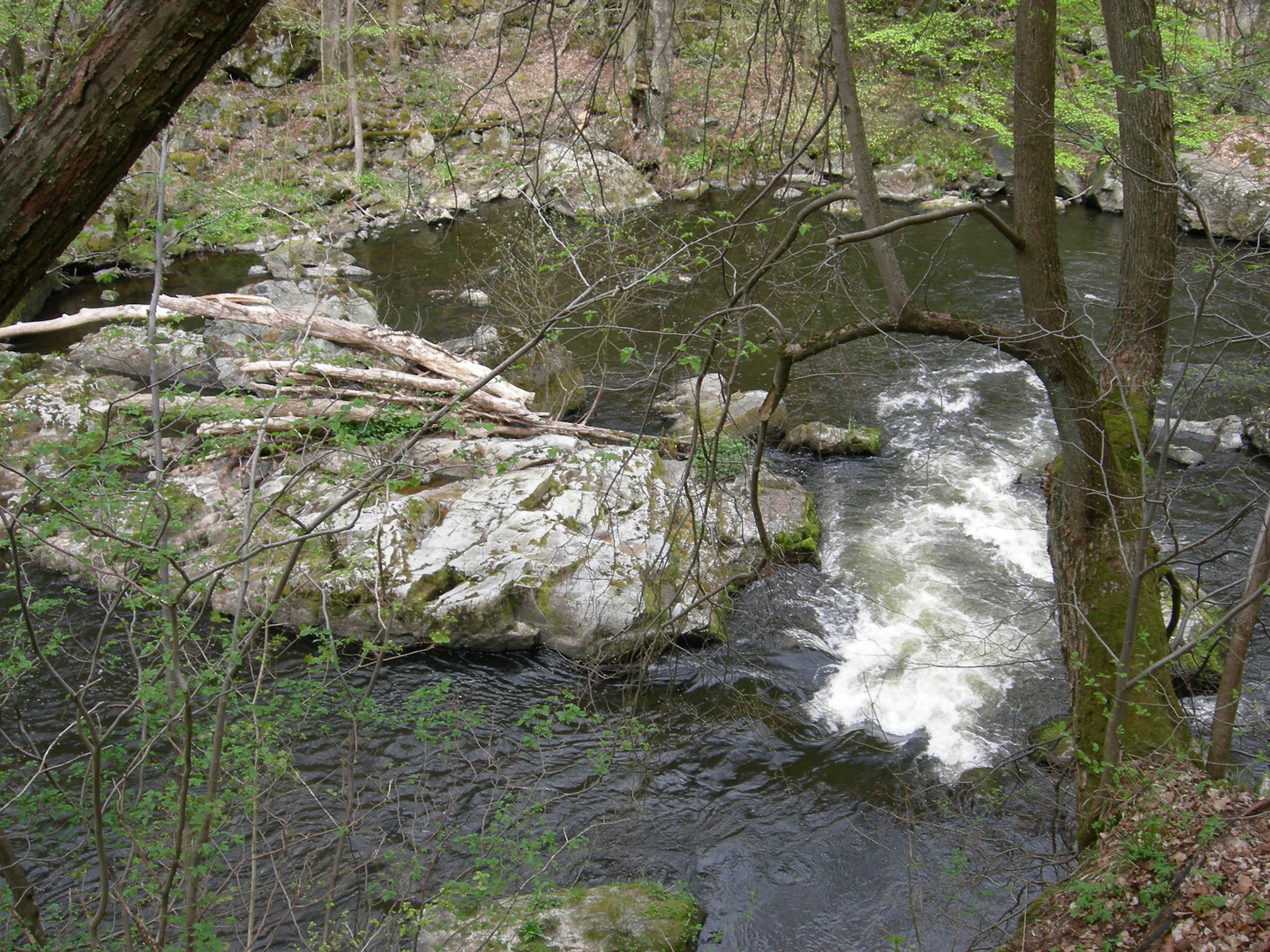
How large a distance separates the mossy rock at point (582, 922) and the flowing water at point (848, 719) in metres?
0.32

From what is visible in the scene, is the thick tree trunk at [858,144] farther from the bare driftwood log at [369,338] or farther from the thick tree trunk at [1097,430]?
the bare driftwood log at [369,338]

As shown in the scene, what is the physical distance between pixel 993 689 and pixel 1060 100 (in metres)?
5.67

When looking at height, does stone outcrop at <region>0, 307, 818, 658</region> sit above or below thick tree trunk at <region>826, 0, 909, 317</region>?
below

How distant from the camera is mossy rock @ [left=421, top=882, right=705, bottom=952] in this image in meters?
4.06

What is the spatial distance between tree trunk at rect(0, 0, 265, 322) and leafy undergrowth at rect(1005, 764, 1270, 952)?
4331mm

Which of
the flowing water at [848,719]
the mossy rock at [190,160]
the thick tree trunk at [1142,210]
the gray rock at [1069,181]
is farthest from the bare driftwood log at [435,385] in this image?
the gray rock at [1069,181]

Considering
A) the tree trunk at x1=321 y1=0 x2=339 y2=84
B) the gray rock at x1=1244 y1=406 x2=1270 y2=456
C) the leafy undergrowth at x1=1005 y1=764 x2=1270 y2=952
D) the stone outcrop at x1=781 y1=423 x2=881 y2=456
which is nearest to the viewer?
the leafy undergrowth at x1=1005 y1=764 x2=1270 y2=952

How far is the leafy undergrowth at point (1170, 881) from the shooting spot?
336cm

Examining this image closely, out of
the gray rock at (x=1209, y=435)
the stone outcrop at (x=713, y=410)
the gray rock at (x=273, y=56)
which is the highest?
the gray rock at (x=273, y=56)

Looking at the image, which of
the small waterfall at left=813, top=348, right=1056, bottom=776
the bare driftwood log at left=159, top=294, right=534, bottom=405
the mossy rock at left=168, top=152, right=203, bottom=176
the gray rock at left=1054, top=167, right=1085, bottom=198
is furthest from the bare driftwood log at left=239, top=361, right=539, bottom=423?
the gray rock at left=1054, top=167, right=1085, bottom=198

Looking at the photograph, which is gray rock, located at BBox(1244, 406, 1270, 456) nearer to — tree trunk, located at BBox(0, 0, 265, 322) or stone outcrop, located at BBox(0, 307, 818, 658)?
stone outcrop, located at BBox(0, 307, 818, 658)

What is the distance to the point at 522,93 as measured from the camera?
19391 millimetres

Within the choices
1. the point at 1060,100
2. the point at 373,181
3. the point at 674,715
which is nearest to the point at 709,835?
the point at 674,715

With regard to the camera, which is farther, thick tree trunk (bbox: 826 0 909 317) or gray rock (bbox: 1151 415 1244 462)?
gray rock (bbox: 1151 415 1244 462)
